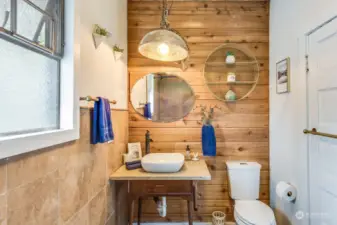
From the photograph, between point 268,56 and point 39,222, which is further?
point 268,56

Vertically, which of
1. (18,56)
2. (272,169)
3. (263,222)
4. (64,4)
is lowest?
(263,222)

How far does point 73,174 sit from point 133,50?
5.77ft

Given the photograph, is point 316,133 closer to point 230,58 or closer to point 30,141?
point 230,58

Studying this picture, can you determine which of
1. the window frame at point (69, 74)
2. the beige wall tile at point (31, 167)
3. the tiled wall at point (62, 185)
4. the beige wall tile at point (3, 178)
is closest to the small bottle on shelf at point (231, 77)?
the tiled wall at point (62, 185)

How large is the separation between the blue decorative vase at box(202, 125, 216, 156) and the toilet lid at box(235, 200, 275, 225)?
23.1 inches

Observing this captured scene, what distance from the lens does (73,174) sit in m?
1.38

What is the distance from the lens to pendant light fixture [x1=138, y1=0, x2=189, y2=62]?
2072 millimetres

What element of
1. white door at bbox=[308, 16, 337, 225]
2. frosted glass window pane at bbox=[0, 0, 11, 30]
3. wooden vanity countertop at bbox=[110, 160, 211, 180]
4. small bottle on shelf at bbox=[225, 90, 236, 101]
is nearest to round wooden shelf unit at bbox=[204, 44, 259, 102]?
small bottle on shelf at bbox=[225, 90, 236, 101]

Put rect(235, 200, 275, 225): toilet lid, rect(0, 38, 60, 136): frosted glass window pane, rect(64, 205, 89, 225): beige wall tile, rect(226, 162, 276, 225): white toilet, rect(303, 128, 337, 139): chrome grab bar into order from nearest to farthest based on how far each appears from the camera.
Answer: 1. rect(0, 38, 60, 136): frosted glass window pane
2. rect(64, 205, 89, 225): beige wall tile
3. rect(303, 128, 337, 139): chrome grab bar
4. rect(235, 200, 275, 225): toilet lid
5. rect(226, 162, 276, 225): white toilet

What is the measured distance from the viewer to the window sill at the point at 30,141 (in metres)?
0.84

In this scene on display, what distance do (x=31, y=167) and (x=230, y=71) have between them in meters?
2.31

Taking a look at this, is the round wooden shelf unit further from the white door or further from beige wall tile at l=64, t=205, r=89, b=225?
beige wall tile at l=64, t=205, r=89, b=225

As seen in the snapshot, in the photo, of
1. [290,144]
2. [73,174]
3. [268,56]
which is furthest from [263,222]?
[268,56]

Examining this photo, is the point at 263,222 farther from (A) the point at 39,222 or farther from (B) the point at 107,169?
(A) the point at 39,222
